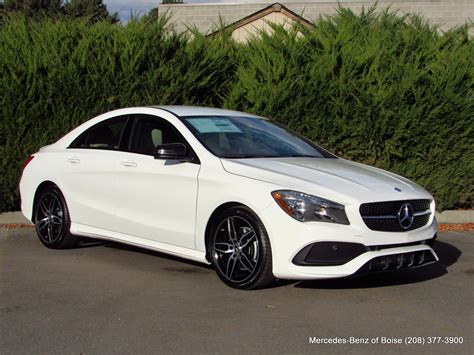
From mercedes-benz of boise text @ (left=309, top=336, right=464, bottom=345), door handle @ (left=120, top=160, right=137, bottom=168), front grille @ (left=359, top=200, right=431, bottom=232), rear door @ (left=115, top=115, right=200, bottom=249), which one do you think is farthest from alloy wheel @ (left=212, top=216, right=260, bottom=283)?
door handle @ (left=120, top=160, right=137, bottom=168)

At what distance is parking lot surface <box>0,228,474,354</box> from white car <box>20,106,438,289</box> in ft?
1.00

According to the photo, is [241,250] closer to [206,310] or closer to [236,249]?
[236,249]

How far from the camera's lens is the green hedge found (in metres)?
11.1

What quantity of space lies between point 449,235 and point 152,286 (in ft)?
16.5

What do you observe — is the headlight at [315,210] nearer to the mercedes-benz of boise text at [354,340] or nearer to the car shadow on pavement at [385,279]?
the car shadow on pavement at [385,279]

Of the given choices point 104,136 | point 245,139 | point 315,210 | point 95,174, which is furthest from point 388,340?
point 104,136

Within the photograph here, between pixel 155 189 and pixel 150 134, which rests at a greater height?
pixel 150 134

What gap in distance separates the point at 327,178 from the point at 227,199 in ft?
2.87

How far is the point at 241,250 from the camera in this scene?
21.7 feet

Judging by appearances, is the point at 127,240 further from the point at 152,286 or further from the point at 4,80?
A: the point at 4,80

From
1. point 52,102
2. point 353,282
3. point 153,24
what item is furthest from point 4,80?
point 353,282

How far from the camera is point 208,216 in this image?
6.86 meters

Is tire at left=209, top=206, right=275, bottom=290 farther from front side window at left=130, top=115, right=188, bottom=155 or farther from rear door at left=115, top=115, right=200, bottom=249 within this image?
front side window at left=130, top=115, right=188, bottom=155

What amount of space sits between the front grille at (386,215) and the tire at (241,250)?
2.77 feet
